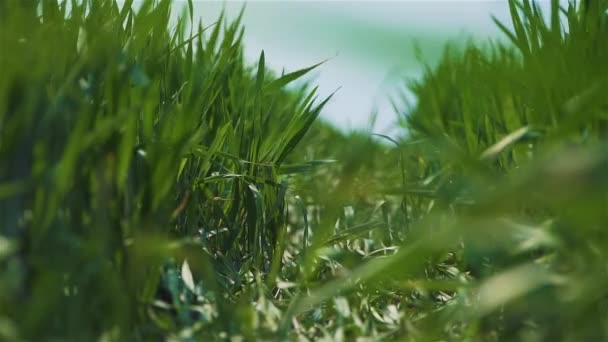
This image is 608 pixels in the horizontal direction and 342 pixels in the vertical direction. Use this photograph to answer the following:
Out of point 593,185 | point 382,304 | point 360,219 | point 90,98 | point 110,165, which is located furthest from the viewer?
point 360,219

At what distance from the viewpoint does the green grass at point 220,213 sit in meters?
0.70

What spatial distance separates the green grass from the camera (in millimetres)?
704

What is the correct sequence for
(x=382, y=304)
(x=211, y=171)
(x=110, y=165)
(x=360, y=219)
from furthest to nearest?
(x=360, y=219) → (x=211, y=171) → (x=382, y=304) → (x=110, y=165)

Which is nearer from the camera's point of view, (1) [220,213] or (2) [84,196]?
(2) [84,196]

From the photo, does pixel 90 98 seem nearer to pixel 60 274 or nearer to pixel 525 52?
pixel 60 274

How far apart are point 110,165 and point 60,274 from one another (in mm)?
129

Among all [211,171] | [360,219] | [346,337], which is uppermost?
[211,171]

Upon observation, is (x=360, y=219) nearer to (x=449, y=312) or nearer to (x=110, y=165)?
(x=449, y=312)

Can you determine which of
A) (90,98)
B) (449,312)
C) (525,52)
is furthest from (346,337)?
(525,52)

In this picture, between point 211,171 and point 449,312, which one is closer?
point 449,312

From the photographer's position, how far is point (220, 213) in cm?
124

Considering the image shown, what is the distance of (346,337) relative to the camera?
927 mm

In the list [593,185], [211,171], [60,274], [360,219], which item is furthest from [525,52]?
[60,274]

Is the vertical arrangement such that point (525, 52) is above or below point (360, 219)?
above
